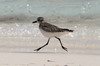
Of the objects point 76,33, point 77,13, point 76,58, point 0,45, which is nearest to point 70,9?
point 77,13

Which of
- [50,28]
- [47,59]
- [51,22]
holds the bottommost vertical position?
[51,22]

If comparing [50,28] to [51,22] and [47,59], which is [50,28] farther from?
→ [51,22]

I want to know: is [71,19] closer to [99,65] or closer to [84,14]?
[84,14]

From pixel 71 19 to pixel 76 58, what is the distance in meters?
8.22

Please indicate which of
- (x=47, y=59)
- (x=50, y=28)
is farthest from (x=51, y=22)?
(x=47, y=59)

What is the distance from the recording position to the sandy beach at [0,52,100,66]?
613 cm

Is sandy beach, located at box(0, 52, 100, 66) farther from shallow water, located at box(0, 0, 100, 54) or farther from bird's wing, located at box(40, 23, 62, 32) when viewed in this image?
shallow water, located at box(0, 0, 100, 54)

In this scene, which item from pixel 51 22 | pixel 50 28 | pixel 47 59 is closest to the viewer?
pixel 47 59

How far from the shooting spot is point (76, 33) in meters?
10.6

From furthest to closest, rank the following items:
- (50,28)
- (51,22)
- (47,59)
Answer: (51,22)
(50,28)
(47,59)

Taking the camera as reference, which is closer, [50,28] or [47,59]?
[47,59]

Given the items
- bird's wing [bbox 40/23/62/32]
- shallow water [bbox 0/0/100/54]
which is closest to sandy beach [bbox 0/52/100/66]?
bird's wing [bbox 40/23/62/32]

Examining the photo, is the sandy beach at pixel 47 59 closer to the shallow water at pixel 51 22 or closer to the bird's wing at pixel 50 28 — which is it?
the bird's wing at pixel 50 28

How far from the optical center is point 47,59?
258 inches
